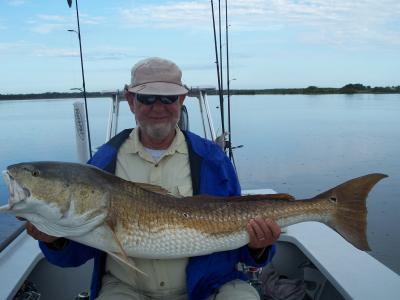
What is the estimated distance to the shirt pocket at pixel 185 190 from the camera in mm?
3271

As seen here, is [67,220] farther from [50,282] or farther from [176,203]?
[50,282]

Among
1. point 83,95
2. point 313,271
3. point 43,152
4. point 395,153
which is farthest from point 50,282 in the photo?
point 395,153

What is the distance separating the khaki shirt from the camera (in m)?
3.15

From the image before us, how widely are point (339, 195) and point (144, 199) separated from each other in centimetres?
135

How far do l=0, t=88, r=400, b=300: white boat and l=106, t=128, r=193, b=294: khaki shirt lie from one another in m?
1.03

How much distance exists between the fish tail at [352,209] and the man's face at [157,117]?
1.27 m

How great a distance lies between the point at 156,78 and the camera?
3.27 m

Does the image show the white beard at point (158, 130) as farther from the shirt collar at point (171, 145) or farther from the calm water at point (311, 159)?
the calm water at point (311, 159)

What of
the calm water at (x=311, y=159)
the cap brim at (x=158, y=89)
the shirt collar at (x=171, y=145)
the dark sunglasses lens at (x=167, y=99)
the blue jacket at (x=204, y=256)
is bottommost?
the calm water at (x=311, y=159)

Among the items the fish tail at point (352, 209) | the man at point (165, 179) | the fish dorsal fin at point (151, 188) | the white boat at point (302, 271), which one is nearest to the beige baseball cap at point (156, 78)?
the man at point (165, 179)

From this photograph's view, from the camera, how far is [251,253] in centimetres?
328

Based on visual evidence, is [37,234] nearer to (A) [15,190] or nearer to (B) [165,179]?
(A) [15,190]

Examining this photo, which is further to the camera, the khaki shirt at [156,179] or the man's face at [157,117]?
the man's face at [157,117]

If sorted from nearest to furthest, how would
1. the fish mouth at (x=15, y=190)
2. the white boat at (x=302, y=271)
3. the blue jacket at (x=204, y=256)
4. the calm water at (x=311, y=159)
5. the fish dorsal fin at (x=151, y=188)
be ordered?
the fish mouth at (x=15, y=190)
the fish dorsal fin at (x=151, y=188)
the blue jacket at (x=204, y=256)
the white boat at (x=302, y=271)
the calm water at (x=311, y=159)
